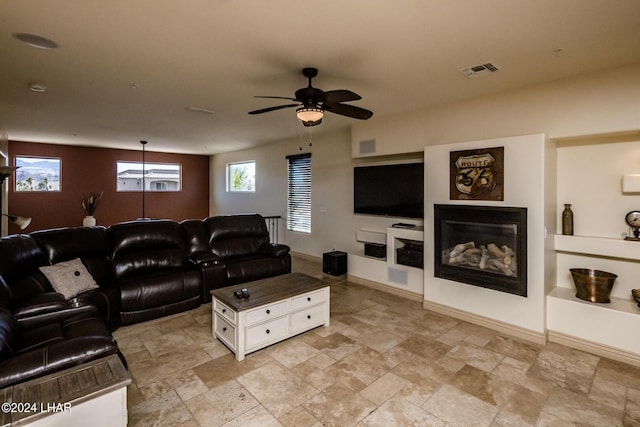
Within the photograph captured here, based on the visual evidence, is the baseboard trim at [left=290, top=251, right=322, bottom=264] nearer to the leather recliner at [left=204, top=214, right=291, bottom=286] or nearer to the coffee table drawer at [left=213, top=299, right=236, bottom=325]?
the leather recliner at [left=204, top=214, right=291, bottom=286]

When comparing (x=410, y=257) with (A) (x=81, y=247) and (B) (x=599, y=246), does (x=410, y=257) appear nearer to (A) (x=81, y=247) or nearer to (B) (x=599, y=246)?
(B) (x=599, y=246)

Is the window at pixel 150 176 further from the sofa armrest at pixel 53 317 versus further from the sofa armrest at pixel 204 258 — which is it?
the sofa armrest at pixel 53 317

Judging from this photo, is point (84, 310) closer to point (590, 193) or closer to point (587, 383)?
point (587, 383)

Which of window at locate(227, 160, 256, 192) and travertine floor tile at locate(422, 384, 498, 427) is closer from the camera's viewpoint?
travertine floor tile at locate(422, 384, 498, 427)

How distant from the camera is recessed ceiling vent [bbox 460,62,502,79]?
2.96m

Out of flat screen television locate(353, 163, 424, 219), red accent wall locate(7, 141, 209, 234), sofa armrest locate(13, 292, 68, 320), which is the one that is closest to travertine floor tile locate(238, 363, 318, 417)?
sofa armrest locate(13, 292, 68, 320)

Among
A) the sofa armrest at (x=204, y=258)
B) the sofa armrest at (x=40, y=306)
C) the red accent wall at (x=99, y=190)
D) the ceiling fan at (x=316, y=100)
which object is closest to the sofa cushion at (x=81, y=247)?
the sofa armrest at (x=40, y=306)

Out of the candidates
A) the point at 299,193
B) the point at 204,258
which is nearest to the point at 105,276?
the point at 204,258

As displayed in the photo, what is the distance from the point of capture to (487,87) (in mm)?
3529

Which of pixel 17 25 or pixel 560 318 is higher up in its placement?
pixel 17 25

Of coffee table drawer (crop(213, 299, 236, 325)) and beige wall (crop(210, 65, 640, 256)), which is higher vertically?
beige wall (crop(210, 65, 640, 256))

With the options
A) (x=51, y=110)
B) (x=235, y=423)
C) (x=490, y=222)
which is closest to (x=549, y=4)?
(x=490, y=222)

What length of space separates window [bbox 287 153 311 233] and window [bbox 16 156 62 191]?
600cm

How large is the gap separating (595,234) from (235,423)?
A: 13.0 ft
